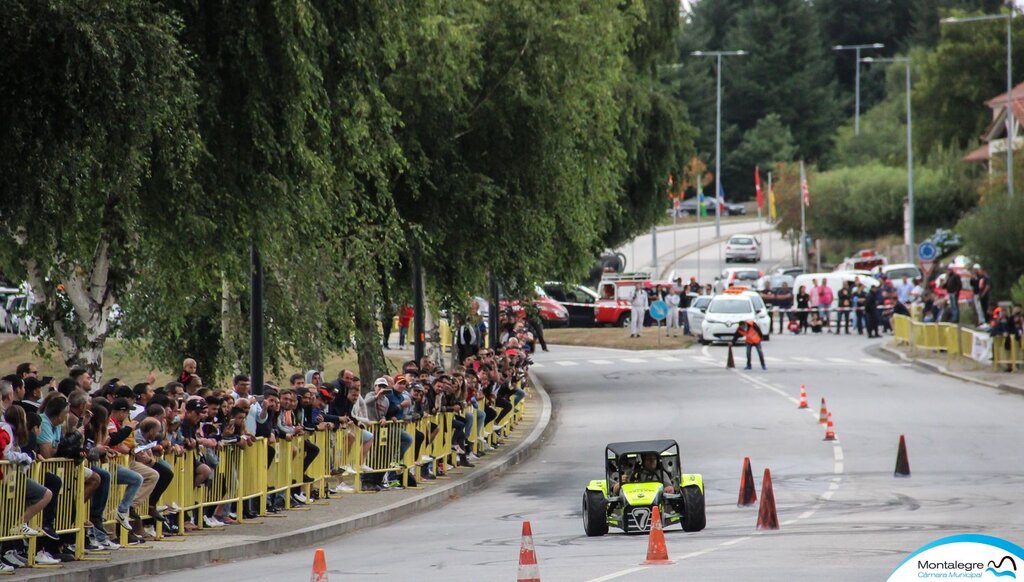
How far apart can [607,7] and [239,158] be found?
16.6m

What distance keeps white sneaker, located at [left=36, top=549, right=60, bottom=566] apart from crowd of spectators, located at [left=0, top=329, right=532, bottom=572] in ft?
0.04

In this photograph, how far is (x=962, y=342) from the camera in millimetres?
46750

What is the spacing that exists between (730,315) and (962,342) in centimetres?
1098

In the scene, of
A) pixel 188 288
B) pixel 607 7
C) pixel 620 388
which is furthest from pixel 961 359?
pixel 188 288

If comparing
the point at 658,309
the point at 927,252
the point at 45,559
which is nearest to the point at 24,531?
the point at 45,559

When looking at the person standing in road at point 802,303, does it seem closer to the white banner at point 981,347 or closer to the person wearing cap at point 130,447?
the white banner at point 981,347

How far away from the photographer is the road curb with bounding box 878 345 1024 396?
1532 inches

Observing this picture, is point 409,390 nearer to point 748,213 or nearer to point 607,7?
point 607,7

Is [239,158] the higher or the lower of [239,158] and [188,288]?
the higher

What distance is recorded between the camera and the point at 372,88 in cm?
1942

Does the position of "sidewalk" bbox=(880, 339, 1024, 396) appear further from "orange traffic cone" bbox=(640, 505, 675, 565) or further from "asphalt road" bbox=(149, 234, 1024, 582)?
"orange traffic cone" bbox=(640, 505, 675, 565)

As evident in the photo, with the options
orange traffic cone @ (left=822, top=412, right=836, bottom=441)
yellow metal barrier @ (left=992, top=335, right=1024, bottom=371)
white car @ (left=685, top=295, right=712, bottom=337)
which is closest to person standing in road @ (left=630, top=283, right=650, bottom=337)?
white car @ (left=685, top=295, right=712, bottom=337)

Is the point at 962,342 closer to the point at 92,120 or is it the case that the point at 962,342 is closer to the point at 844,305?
the point at 844,305

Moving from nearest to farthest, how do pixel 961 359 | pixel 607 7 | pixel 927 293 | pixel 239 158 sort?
pixel 239 158 → pixel 607 7 → pixel 961 359 → pixel 927 293
